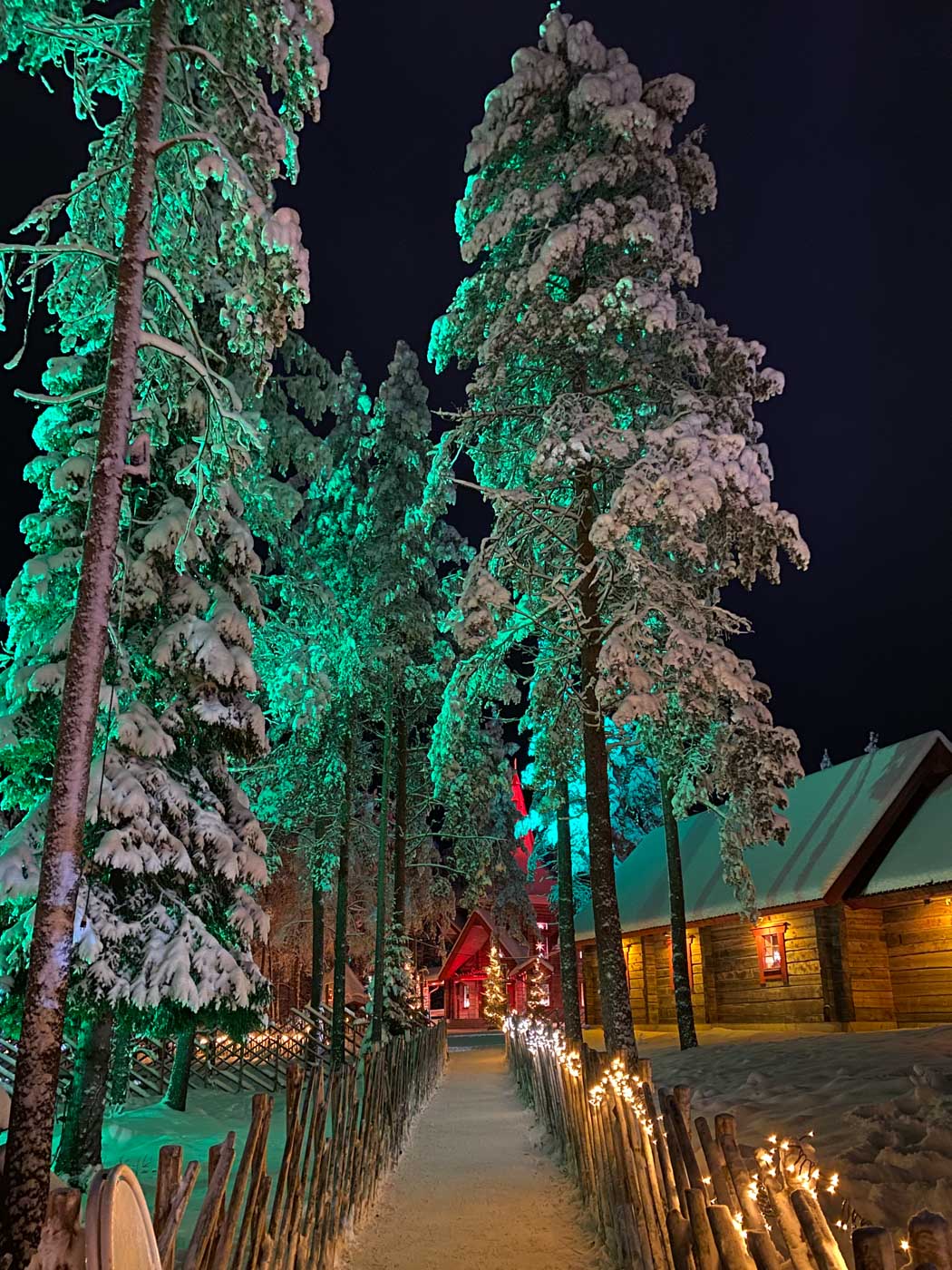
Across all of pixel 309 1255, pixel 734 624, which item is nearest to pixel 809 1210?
pixel 309 1255

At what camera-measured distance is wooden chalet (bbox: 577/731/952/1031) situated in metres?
19.7

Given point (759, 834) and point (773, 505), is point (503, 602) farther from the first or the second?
point (759, 834)

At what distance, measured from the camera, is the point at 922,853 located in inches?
758

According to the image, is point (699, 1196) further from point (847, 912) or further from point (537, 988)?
point (537, 988)

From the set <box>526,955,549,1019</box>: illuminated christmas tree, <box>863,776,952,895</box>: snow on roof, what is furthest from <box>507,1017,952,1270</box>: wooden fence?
<box>526,955,549,1019</box>: illuminated christmas tree

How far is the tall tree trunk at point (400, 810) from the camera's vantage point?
26.0 m

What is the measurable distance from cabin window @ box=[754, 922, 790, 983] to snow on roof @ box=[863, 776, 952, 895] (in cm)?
341

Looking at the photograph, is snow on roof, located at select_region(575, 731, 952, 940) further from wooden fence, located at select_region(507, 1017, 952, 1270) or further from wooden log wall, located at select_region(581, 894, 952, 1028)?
wooden fence, located at select_region(507, 1017, 952, 1270)

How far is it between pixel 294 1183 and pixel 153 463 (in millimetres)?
9088

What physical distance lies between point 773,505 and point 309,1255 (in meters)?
10.5

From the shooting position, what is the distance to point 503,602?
12984mm

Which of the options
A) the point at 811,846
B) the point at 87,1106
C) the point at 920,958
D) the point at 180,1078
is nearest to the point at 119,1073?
the point at 180,1078

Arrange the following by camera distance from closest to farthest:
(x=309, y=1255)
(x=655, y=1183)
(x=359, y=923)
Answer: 1. (x=655, y=1183)
2. (x=309, y=1255)
3. (x=359, y=923)

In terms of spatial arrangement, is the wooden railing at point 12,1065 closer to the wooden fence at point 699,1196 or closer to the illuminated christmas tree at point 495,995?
the wooden fence at point 699,1196
